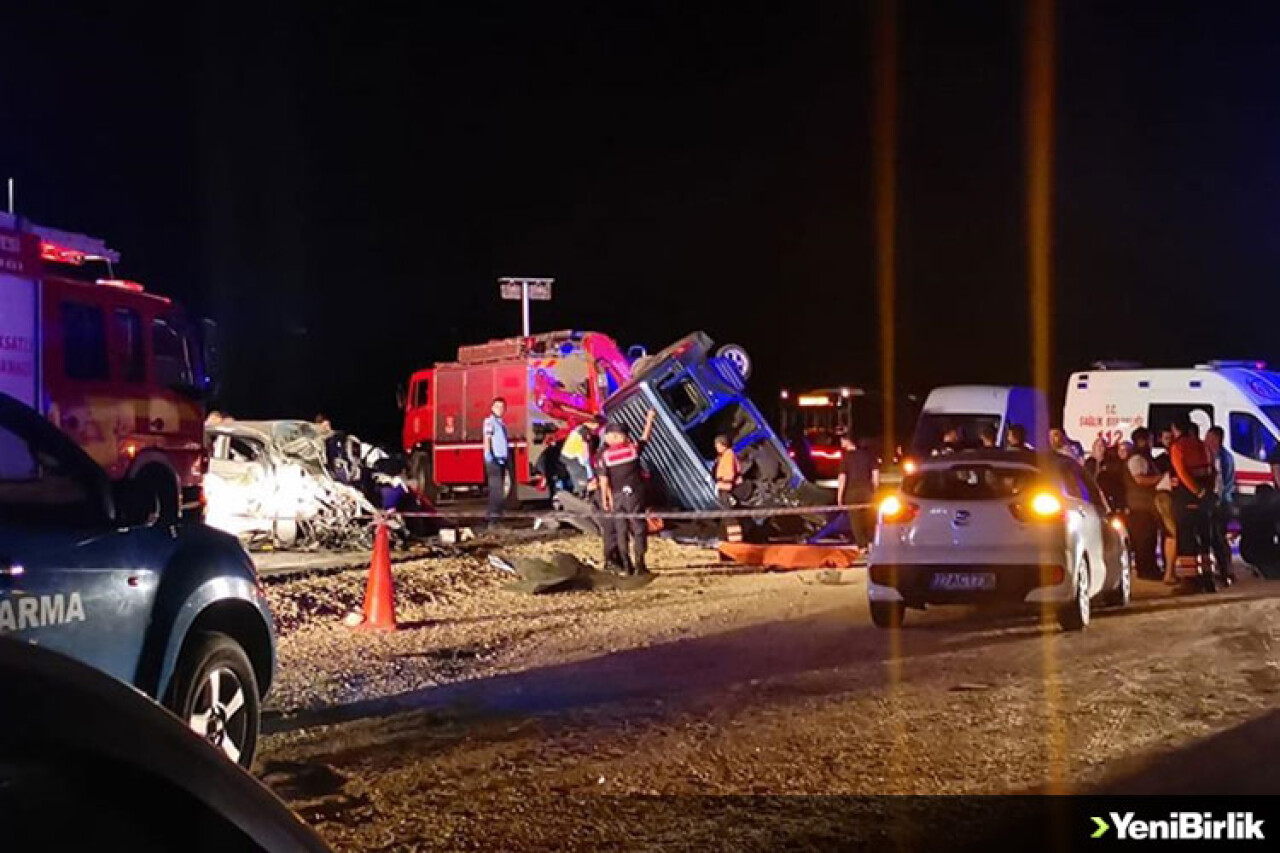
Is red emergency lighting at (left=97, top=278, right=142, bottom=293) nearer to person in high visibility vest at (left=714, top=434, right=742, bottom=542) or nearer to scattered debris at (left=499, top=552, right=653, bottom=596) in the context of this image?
scattered debris at (left=499, top=552, right=653, bottom=596)

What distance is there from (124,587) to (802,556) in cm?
1139

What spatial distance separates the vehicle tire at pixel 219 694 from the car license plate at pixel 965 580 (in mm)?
6086

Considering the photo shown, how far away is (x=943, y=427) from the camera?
2070cm

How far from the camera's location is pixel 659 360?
62.7 ft

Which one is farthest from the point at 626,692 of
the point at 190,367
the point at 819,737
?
the point at 190,367

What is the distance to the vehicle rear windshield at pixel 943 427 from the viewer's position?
20.2 metres

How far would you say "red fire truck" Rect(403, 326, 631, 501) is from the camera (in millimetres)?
23766

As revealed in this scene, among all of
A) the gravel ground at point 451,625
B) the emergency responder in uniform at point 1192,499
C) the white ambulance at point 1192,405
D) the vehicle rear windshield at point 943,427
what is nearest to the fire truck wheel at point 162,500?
the gravel ground at point 451,625

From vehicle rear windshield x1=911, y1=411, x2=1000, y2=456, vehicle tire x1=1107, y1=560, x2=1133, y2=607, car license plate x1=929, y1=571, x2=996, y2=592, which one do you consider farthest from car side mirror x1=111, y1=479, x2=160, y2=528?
vehicle rear windshield x1=911, y1=411, x2=1000, y2=456

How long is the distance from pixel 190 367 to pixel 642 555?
5441mm

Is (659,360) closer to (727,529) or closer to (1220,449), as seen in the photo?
(727,529)

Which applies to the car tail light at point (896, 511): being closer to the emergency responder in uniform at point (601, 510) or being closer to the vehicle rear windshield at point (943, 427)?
the emergency responder in uniform at point (601, 510)

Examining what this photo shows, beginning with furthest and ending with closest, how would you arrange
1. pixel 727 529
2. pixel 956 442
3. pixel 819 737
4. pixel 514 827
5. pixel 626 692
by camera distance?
pixel 956 442 → pixel 727 529 → pixel 626 692 → pixel 819 737 → pixel 514 827

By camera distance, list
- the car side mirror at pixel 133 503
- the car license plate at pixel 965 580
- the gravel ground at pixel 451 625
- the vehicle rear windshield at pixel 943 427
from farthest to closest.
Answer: the vehicle rear windshield at pixel 943 427 < the car license plate at pixel 965 580 < the gravel ground at pixel 451 625 < the car side mirror at pixel 133 503
